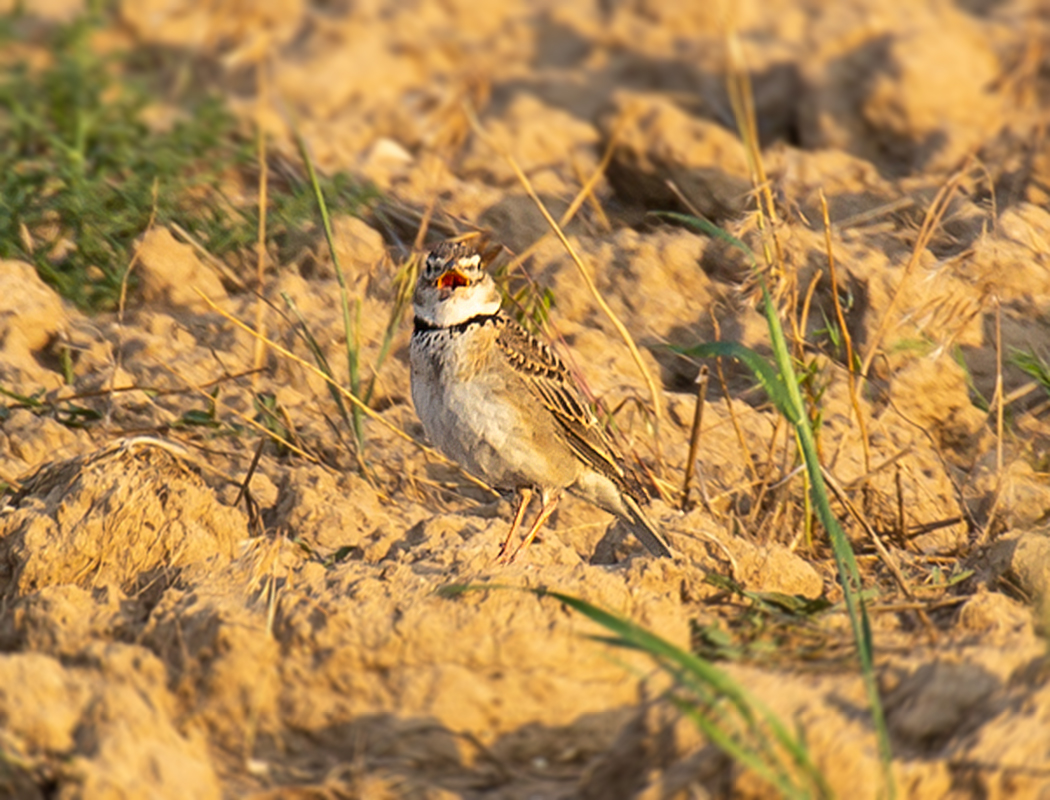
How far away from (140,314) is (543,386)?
2.02 meters

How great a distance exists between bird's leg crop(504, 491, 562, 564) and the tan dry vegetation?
85 millimetres

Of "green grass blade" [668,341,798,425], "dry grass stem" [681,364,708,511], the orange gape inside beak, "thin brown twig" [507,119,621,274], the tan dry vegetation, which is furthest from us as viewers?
"thin brown twig" [507,119,621,274]

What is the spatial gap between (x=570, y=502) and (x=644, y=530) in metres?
0.75

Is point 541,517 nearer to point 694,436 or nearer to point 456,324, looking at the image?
point 694,436

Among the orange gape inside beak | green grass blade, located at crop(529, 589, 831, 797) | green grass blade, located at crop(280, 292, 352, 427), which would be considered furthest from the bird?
green grass blade, located at crop(529, 589, 831, 797)

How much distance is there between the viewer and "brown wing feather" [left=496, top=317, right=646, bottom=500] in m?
4.66

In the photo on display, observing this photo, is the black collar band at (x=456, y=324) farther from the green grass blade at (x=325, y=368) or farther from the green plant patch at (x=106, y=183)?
the green plant patch at (x=106, y=183)

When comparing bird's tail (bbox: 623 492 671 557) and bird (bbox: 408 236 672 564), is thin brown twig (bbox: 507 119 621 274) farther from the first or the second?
bird's tail (bbox: 623 492 671 557)

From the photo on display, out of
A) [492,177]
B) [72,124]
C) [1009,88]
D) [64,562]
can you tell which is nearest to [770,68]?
[1009,88]

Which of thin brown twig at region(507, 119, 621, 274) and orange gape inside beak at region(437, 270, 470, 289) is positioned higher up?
orange gape inside beak at region(437, 270, 470, 289)

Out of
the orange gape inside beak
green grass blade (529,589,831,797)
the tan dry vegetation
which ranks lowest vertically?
the tan dry vegetation

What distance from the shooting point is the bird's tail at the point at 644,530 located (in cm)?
445

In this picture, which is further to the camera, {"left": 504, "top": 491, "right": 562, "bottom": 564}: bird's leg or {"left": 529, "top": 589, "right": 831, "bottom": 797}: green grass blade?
{"left": 504, "top": 491, "right": 562, "bottom": 564}: bird's leg

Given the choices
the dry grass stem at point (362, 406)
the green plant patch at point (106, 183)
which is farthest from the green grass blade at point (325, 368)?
the green plant patch at point (106, 183)
